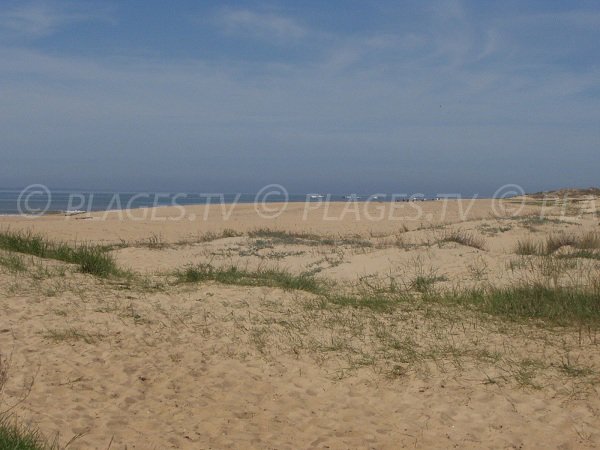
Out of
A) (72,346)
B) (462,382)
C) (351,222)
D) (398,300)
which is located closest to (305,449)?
(462,382)

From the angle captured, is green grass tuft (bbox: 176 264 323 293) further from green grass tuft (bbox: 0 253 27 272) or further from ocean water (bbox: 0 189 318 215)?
ocean water (bbox: 0 189 318 215)

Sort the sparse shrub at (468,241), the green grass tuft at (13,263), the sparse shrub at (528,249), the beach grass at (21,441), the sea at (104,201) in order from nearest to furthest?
1. the beach grass at (21,441)
2. the green grass tuft at (13,263)
3. the sparse shrub at (528,249)
4. the sparse shrub at (468,241)
5. the sea at (104,201)

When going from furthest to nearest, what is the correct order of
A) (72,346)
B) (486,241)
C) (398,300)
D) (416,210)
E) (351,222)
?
(416,210)
(351,222)
(486,241)
(398,300)
(72,346)

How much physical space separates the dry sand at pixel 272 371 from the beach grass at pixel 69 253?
38 cm

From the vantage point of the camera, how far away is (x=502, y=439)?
4582 mm

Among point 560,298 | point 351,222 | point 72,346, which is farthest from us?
point 351,222

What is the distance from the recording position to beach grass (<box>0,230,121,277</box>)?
9.48 metres

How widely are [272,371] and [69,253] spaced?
5.73 meters

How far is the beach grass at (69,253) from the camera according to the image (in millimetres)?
9483

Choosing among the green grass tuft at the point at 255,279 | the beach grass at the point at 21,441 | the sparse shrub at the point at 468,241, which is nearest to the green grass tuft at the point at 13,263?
the green grass tuft at the point at 255,279

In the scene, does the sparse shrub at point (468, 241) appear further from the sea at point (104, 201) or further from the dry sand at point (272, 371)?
the sea at point (104, 201)

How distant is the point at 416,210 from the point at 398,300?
23673 millimetres

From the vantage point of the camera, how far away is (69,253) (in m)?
10.3

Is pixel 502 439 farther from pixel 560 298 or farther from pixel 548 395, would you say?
pixel 560 298
